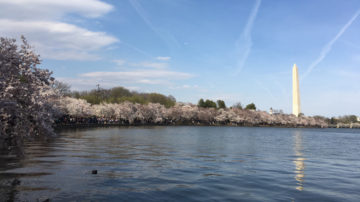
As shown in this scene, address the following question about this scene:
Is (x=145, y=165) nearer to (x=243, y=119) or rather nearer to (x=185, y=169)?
(x=185, y=169)

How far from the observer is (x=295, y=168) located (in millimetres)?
20250

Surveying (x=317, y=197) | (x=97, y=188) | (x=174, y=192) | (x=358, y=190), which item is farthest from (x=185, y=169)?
(x=358, y=190)

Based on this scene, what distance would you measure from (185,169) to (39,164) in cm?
870

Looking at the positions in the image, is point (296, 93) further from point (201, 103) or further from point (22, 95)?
point (22, 95)

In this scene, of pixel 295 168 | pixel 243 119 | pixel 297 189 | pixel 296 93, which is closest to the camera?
pixel 297 189

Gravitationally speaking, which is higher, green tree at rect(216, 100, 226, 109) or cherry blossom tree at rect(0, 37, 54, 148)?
green tree at rect(216, 100, 226, 109)

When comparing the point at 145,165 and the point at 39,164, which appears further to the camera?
the point at 145,165

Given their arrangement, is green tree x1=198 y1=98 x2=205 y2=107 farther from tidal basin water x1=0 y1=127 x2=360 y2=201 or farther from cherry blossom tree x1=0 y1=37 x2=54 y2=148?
cherry blossom tree x1=0 y1=37 x2=54 y2=148

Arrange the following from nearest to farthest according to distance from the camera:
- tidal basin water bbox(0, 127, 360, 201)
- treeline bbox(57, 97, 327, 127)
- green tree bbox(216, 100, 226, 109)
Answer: tidal basin water bbox(0, 127, 360, 201) → treeline bbox(57, 97, 327, 127) → green tree bbox(216, 100, 226, 109)

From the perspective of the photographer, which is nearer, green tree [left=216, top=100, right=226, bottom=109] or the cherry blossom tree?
the cherry blossom tree

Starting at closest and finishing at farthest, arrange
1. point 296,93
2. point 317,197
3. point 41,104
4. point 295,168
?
point 41,104, point 317,197, point 295,168, point 296,93

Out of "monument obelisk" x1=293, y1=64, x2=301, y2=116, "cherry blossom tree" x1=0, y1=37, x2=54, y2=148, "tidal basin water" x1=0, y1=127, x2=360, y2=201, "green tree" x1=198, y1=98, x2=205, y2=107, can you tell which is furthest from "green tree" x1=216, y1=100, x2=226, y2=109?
"cherry blossom tree" x1=0, y1=37, x2=54, y2=148

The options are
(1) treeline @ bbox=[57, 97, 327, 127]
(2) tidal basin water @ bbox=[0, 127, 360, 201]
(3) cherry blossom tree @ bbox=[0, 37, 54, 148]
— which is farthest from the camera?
(1) treeline @ bbox=[57, 97, 327, 127]

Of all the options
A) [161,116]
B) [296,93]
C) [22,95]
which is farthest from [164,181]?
[296,93]
